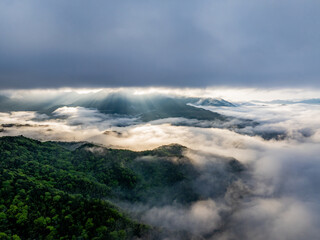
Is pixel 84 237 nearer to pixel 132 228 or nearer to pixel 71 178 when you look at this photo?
pixel 132 228

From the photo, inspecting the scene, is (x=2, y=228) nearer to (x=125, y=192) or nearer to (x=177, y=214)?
(x=125, y=192)

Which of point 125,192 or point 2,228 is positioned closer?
point 2,228

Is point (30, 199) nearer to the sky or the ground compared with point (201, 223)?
nearer to the sky

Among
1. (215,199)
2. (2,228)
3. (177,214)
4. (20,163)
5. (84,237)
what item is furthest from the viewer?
(215,199)

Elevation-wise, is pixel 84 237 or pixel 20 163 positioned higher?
pixel 20 163

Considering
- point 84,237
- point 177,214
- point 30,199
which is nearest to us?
point 84,237

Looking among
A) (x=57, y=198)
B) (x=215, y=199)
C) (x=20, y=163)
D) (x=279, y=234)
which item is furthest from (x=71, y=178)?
(x=279, y=234)

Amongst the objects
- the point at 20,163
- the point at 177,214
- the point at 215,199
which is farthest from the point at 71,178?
the point at 215,199

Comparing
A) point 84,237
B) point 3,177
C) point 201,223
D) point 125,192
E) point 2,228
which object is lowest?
point 201,223

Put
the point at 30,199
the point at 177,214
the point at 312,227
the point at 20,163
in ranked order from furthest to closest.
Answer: the point at 312,227
the point at 177,214
the point at 20,163
the point at 30,199
